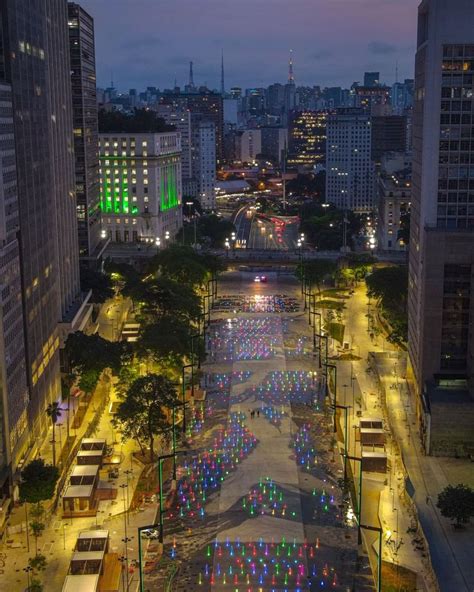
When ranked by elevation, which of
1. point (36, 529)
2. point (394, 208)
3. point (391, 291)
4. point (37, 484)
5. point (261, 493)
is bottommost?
point (261, 493)

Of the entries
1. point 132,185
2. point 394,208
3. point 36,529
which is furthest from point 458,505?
point 132,185

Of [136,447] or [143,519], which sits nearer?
[143,519]

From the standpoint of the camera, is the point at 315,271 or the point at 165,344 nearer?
the point at 165,344

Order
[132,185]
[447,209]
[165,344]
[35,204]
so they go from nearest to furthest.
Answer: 1. [35,204]
2. [447,209]
3. [165,344]
4. [132,185]

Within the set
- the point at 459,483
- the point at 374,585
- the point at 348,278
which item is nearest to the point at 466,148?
the point at 459,483

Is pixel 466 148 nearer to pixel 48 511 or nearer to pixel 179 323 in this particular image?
pixel 179 323

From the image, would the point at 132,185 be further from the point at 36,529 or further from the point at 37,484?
the point at 36,529
